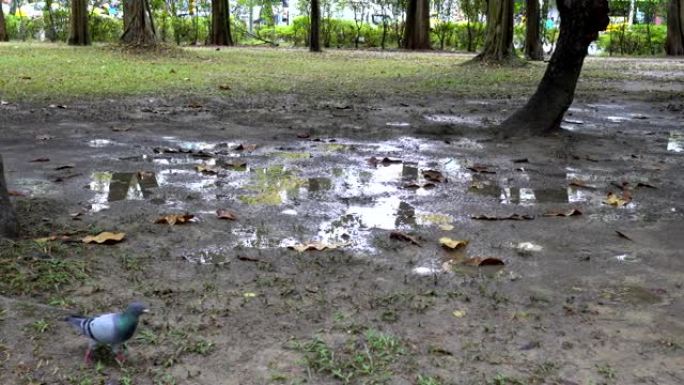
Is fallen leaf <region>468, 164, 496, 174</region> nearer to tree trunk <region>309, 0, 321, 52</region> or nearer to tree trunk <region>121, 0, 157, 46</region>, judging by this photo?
tree trunk <region>121, 0, 157, 46</region>

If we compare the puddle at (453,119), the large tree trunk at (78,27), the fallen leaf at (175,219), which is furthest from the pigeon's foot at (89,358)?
the large tree trunk at (78,27)

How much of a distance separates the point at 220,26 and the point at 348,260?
80.4ft

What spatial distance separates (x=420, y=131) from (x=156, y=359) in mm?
5288

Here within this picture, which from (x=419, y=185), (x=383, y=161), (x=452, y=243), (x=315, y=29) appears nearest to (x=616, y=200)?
(x=419, y=185)

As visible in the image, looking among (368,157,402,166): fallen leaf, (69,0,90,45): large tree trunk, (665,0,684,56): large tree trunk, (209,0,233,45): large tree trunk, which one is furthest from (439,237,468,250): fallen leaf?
(209,0,233,45): large tree trunk

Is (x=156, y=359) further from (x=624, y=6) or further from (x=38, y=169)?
(x=624, y=6)

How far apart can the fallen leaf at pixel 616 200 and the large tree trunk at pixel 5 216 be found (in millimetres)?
3537

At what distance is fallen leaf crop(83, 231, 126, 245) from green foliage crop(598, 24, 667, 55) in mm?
26705

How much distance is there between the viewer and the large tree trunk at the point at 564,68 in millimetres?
6543

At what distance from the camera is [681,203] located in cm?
477

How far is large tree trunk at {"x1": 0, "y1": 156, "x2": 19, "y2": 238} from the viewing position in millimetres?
3488

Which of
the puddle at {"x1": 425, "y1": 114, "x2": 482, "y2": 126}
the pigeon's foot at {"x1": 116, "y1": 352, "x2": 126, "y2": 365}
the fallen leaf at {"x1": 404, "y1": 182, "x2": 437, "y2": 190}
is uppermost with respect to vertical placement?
the puddle at {"x1": 425, "y1": 114, "x2": 482, "y2": 126}

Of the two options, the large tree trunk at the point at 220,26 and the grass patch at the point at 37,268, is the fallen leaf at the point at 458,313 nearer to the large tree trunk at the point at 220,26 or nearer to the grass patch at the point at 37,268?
the grass patch at the point at 37,268

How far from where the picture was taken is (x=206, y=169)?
5.47 metres
